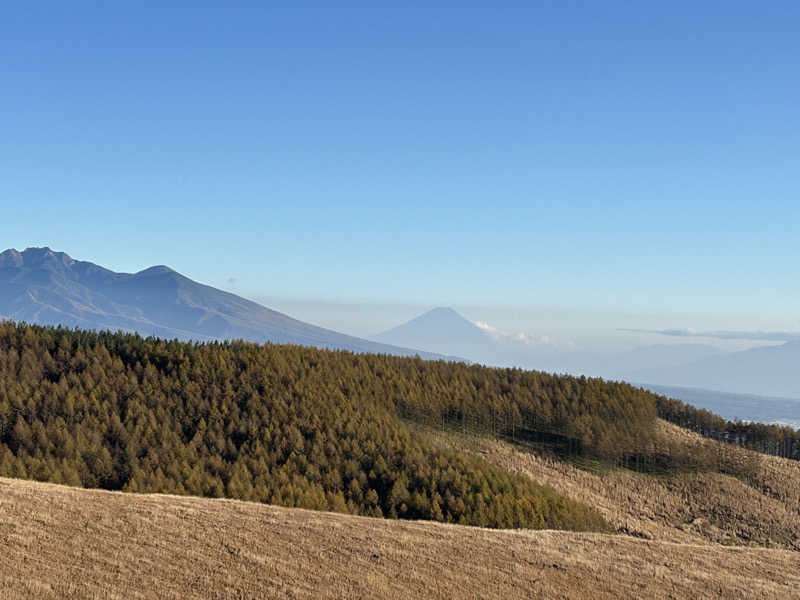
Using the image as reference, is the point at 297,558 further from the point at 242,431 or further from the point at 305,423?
the point at 305,423

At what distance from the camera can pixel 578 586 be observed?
85.1 ft

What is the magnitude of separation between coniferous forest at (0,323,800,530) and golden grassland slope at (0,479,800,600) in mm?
22663

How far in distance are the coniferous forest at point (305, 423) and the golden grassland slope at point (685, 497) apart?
397 cm

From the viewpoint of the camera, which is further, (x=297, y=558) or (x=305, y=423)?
(x=305, y=423)

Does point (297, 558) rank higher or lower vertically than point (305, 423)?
higher

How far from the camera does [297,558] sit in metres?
24.7

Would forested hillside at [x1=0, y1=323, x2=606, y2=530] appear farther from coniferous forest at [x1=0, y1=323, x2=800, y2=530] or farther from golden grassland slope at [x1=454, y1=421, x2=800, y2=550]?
golden grassland slope at [x1=454, y1=421, x2=800, y2=550]

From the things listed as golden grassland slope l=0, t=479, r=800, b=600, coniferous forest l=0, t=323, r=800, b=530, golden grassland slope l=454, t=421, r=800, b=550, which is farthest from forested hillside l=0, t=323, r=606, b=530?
golden grassland slope l=0, t=479, r=800, b=600

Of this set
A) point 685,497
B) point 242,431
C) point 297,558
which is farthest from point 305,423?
point 297,558

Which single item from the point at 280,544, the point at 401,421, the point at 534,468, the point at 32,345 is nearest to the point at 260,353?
the point at 401,421

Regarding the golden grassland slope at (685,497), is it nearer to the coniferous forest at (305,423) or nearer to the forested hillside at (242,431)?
the coniferous forest at (305,423)

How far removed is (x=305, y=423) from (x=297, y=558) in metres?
44.0

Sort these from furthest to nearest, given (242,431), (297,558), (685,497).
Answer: (242,431), (685,497), (297,558)

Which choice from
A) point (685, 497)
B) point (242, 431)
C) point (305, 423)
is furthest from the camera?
point (305, 423)
